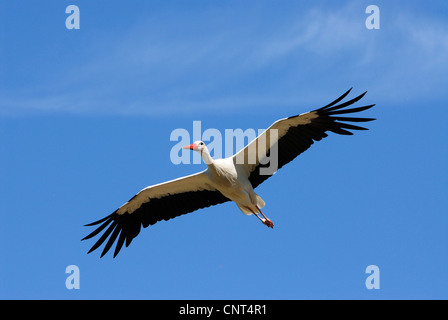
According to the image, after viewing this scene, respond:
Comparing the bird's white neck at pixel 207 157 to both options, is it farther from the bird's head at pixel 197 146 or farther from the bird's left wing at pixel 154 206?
the bird's left wing at pixel 154 206

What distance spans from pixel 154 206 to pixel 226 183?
1.63 meters

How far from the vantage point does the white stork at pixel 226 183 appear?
13.3 m

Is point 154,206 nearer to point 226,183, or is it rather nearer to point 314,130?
point 226,183

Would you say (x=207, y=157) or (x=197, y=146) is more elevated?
(x=197, y=146)

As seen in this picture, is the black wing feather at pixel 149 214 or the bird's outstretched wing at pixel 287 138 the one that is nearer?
the bird's outstretched wing at pixel 287 138

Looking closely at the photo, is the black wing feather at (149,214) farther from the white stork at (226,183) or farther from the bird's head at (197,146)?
the bird's head at (197,146)

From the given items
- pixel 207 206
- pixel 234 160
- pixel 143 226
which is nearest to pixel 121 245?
pixel 143 226

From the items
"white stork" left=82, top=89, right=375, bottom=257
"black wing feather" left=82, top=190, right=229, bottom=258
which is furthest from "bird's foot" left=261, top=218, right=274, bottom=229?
"black wing feather" left=82, top=190, right=229, bottom=258

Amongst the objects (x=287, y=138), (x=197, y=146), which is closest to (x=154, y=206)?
(x=197, y=146)

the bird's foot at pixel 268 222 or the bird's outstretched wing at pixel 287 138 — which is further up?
the bird's outstretched wing at pixel 287 138

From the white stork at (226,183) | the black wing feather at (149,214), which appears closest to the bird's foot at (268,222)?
the white stork at (226,183)

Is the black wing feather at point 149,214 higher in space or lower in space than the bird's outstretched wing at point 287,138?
lower

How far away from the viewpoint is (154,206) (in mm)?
14414
